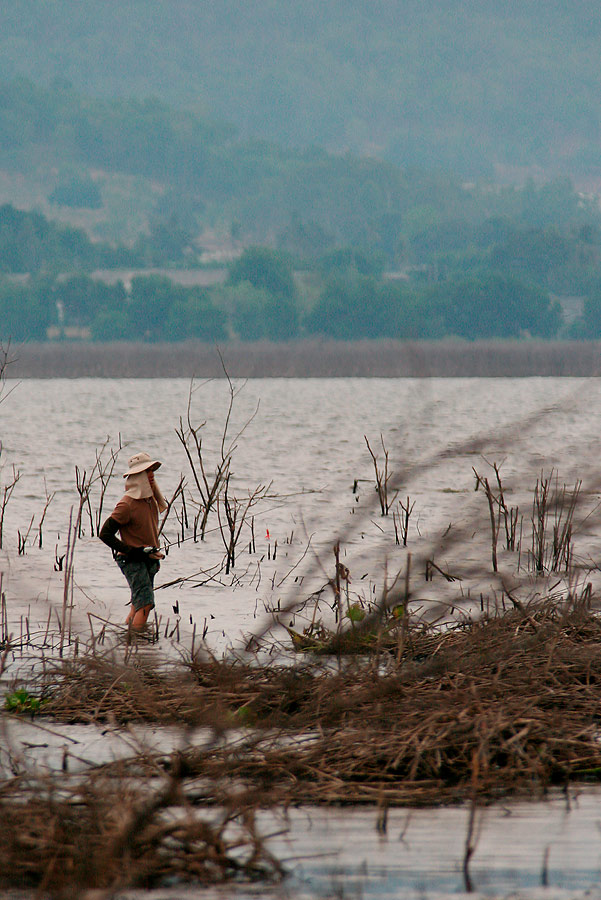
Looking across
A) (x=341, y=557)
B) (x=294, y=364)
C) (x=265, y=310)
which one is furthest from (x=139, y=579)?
(x=265, y=310)

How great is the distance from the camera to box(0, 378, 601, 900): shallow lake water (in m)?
2.68

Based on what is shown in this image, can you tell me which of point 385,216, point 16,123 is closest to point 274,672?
point 385,216

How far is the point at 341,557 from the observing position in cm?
813

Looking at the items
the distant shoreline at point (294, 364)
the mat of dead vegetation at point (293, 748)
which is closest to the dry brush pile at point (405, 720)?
the mat of dead vegetation at point (293, 748)

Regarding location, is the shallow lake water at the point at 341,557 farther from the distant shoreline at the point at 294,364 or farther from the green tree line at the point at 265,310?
the green tree line at the point at 265,310

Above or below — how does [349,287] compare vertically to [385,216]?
below

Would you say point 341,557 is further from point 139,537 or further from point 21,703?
point 21,703

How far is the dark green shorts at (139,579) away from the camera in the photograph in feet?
19.2

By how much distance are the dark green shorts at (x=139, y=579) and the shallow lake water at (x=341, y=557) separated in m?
0.19

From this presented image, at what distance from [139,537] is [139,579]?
24 cm

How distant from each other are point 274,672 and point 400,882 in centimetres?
182

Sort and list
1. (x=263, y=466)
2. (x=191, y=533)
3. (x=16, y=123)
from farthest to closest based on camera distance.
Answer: (x=16, y=123), (x=263, y=466), (x=191, y=533)

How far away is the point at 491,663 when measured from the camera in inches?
189

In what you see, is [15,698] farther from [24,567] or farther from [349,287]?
[349,287]
